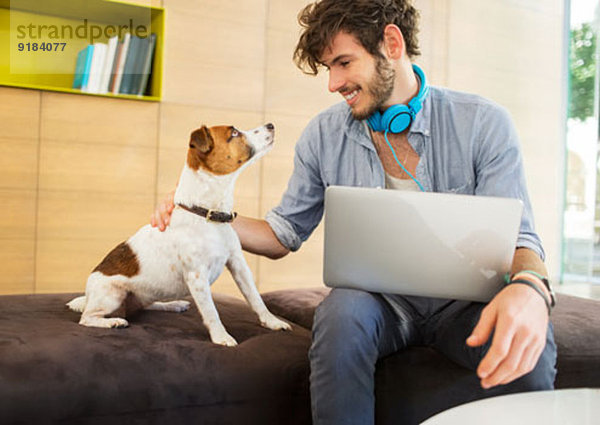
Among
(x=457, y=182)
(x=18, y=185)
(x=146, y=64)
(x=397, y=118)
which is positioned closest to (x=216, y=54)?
(x=146, y=64)

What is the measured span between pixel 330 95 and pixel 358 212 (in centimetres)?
275

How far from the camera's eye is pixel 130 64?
307 centimetres

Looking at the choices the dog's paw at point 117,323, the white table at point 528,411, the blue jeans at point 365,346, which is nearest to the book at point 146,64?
the dog's paw at point 117,323

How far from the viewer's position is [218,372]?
1.20 m

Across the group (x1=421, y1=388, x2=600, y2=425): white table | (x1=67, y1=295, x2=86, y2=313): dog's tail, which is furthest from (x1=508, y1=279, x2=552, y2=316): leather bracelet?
(x1=67, y1=295, x2=86, y2=313): dog's tail

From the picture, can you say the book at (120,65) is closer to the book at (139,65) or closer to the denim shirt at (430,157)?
the book at (139,65)

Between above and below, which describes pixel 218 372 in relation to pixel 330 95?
below

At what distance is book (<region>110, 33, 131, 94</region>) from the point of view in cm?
304

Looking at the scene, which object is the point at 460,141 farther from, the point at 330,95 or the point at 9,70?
the point at 9,70

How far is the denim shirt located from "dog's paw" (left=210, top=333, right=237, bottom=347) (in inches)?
15.2

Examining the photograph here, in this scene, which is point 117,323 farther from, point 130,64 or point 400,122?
point 130,64

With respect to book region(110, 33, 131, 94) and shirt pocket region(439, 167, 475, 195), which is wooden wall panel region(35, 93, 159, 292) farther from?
shirt pocket region(439, 167, 475, 195)

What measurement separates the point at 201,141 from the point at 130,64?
69.7 inches

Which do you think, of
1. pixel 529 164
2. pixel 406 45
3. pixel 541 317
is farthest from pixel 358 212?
pixel 529 164
